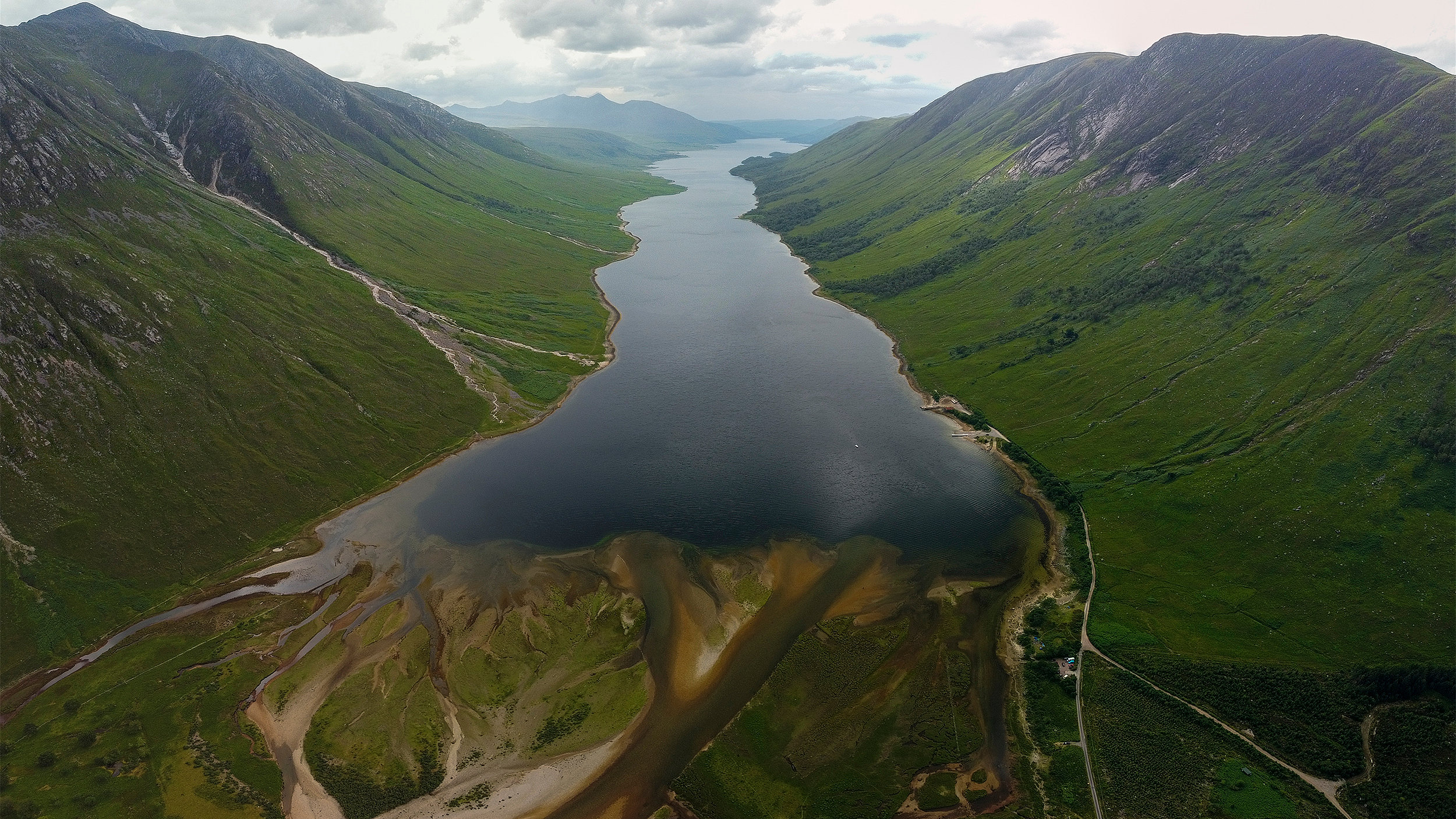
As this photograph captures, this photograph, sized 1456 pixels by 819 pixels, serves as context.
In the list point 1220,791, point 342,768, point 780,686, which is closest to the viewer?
point 1220,791

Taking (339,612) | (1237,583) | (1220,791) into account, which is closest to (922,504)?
(1237,583)

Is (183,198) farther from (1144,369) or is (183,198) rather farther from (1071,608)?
(1144,369)

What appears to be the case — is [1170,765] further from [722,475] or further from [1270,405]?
[1270,405]

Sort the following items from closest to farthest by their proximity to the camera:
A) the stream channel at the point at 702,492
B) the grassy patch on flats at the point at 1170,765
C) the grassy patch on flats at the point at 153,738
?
the grassy patch on flats at the point at 1170,765 < the grassy patch on flats at the point at 153,738 < the stream channel at the point at 702,492

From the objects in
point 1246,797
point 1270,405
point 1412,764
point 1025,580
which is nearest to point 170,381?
point 1025,580

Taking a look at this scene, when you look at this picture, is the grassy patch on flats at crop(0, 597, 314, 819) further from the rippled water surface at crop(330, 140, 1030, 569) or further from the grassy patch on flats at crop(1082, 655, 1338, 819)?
the grassy patch on flats at crop(1082, 655, 1338, 819)

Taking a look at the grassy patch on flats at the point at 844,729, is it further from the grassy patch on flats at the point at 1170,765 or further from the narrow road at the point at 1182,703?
the grassy patch on flats at the point at 1170,765

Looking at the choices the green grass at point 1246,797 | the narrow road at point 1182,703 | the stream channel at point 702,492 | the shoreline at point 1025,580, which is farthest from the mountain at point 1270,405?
the stream channel at point 702,492
